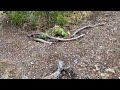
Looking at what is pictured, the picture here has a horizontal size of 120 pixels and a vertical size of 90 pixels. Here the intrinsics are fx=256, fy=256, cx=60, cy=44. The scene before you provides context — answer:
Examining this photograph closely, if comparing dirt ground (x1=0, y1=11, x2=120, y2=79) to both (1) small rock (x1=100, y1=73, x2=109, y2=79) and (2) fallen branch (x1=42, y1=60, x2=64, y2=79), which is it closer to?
(1) small rock (x1=100, y1=73, x2=109, y2=79)

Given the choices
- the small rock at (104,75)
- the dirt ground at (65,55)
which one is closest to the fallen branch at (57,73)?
the dirt ground at (65,55)

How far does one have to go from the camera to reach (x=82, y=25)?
546 cm

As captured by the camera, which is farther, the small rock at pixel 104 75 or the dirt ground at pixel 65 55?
the dirt ground at pixel 65 55

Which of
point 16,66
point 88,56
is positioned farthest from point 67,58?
point 16,66

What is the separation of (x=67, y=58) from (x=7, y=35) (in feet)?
5.48

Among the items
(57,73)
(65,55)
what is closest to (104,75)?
(57,73)

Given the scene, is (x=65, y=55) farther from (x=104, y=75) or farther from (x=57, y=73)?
(x=104, y=75)

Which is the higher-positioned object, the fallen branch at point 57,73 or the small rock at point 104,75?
the fallen branch at point 57,73

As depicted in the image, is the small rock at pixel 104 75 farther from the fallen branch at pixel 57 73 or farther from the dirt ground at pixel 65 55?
the fallen branch at pixel 57 73

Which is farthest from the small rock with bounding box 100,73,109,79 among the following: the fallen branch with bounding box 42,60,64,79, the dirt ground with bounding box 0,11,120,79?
the fallen branch with bounding box 42,60,64,79

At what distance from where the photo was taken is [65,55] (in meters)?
4.00

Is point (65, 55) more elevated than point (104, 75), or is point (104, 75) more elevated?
point (65, 55)

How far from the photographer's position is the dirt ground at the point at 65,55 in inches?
141
